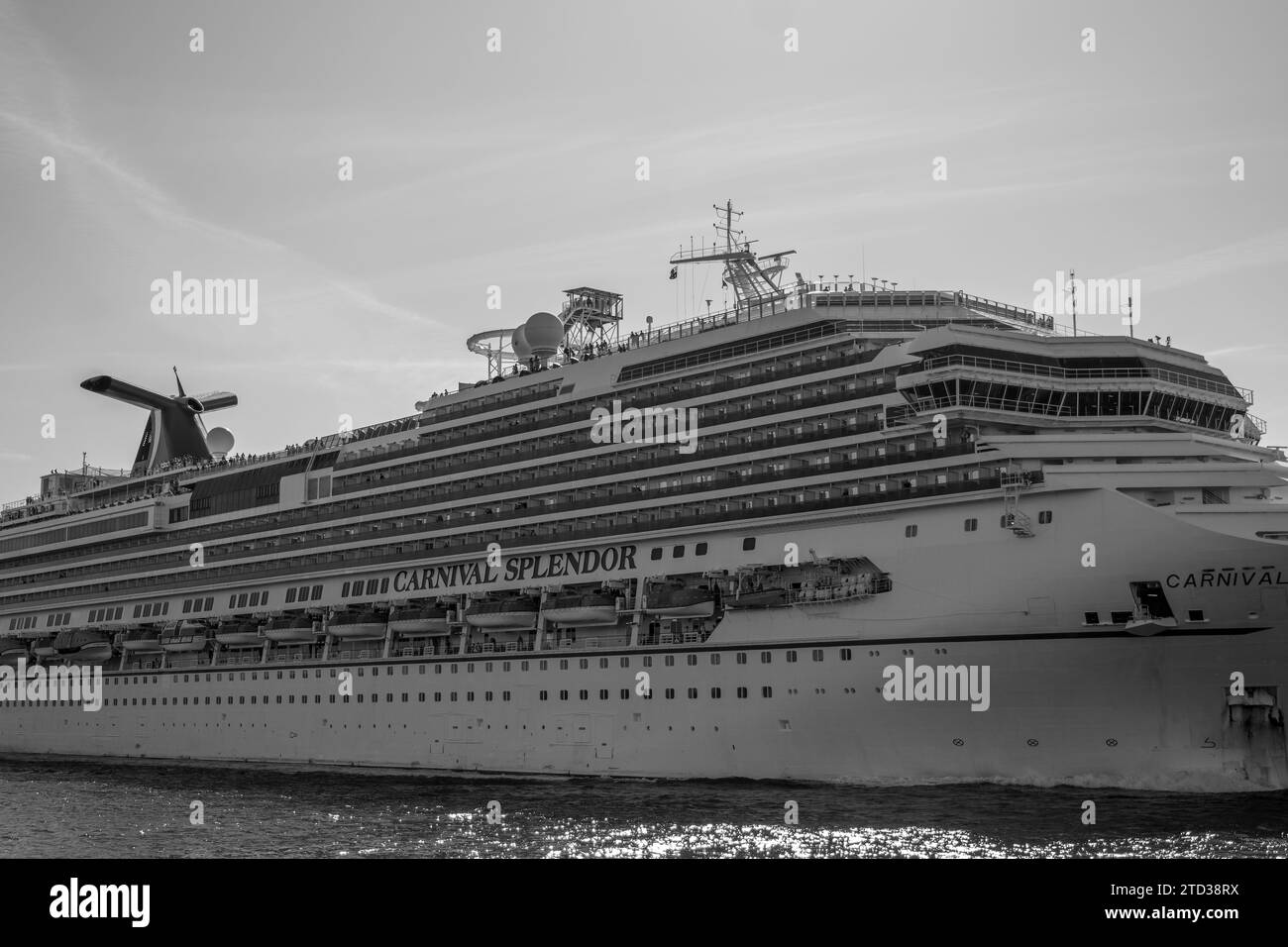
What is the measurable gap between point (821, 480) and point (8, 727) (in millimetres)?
54163

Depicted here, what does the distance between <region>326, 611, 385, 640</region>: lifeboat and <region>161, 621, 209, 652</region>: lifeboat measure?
10.6 meters

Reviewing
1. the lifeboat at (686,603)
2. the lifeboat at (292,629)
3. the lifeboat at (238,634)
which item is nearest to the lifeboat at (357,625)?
the lifeboat at (292,629)

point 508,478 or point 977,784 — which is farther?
point 508,478

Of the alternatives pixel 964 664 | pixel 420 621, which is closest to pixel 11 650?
pixel 420 621

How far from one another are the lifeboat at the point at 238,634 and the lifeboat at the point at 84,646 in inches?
444

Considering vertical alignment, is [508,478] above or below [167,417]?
below

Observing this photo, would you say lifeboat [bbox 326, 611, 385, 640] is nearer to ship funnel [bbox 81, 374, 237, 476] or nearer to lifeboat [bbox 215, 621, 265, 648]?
lifeboat [bbox 215, 621, 265, 648]

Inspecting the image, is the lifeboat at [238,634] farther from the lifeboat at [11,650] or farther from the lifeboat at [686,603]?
the lifeboat at [686,603]

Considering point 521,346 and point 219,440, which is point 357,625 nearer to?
point 521,346

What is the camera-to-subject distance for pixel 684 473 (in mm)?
42094

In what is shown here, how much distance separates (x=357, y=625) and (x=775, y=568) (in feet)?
64.4
